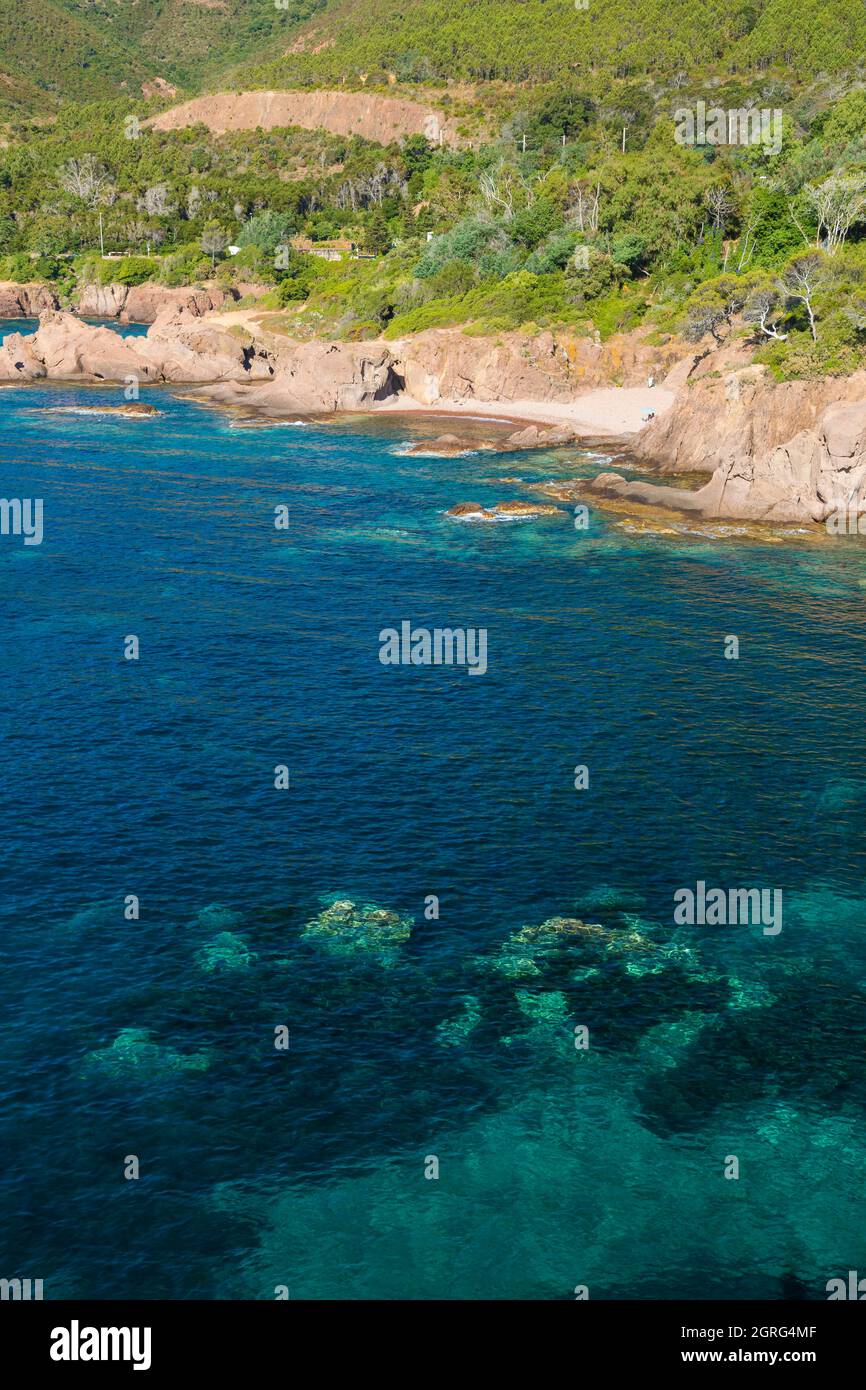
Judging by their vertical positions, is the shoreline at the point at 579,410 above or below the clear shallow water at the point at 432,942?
above

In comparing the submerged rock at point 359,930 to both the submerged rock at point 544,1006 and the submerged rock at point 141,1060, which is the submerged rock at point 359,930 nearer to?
the submerged rock at point 544,1006

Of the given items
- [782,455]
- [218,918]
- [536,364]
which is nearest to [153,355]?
[536,364]

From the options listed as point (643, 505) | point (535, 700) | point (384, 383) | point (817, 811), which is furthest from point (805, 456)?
point (384, 383)

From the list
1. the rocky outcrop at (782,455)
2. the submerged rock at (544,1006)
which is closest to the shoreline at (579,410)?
the rocky outcrop at (782,455)

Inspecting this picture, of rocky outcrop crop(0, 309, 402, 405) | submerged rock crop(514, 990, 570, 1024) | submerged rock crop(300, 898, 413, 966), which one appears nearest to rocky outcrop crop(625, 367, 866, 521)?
submerged rock crop(300, 898, 413, 966)

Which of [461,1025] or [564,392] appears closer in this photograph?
[461,1025]

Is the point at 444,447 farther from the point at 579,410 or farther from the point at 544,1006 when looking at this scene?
the point at 544,1006

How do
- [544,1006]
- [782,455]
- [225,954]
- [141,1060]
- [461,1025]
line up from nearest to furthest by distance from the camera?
[141,1060], [461,1025], [544,1006], [225,954], [782,455]
